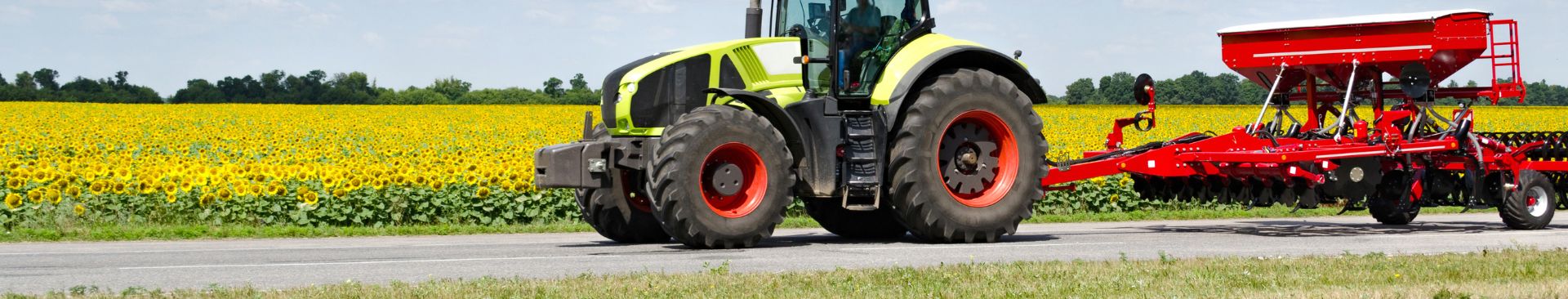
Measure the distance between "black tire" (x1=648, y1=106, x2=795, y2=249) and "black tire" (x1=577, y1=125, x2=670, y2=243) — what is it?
980mm

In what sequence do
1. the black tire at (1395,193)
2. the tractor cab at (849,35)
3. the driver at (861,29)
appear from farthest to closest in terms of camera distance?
the black tire at (1395,193) < the driver at (861,29) < the tractor cab at (849,35)

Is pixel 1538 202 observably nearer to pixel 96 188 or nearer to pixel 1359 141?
pixel 1359 141

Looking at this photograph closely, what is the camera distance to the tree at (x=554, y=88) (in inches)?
2050

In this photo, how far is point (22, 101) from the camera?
4897cm

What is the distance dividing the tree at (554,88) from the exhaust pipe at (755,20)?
3925 centimetres

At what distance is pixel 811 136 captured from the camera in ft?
38.9

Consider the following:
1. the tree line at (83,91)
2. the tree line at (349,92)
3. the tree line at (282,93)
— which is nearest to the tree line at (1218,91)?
the tree line at (349,92)

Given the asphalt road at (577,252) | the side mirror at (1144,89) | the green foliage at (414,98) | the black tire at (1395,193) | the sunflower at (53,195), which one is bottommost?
the asphalt road at (577,252)

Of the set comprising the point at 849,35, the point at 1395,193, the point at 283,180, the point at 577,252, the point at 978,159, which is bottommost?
the point at 577,252

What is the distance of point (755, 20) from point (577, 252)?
2498 millimetres

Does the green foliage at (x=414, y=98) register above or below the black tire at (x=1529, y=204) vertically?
above

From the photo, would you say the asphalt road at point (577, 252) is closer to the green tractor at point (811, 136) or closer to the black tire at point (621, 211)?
the black tire at point (621, 211)

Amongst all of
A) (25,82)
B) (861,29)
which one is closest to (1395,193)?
(861,29)

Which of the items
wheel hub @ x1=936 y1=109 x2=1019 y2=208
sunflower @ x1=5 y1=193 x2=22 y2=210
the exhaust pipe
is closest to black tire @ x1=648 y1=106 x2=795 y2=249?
wheel hub @ x1=936 y1=109 x2=1019 y2=208
